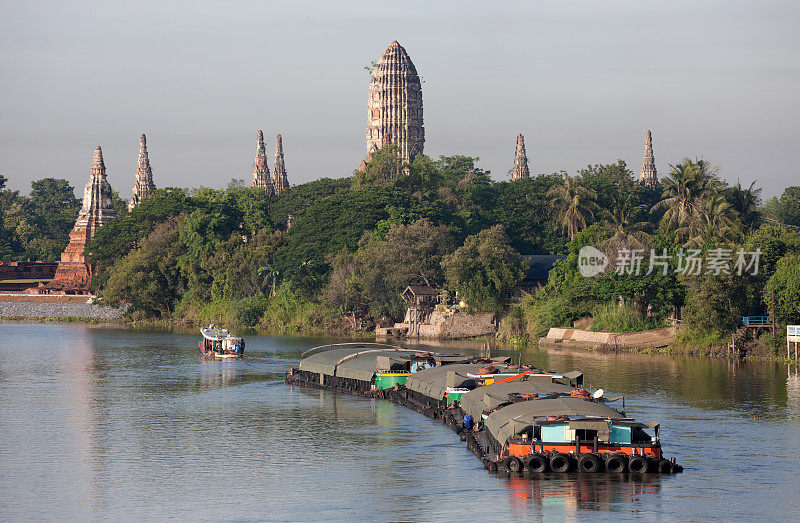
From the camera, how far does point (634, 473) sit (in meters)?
37.3

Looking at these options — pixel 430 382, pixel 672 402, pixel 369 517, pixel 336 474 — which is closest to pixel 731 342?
pixel 672 402

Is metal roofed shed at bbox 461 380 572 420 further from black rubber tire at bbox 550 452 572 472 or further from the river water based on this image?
black rubber tire at bbox 550 452 572 472

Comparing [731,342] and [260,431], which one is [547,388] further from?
[731,342]

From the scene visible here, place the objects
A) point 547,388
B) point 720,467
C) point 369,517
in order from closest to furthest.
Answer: point 369,517, point 720,467, point 547,388

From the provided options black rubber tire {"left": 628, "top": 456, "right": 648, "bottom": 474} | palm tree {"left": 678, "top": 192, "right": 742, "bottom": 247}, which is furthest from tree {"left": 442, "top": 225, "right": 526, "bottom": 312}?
black rubber tire {"left": 628, "top": 456, "right": 648, "bottom": 474}

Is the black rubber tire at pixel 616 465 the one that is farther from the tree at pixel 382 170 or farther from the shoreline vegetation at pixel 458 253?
the tree at pixel 382 170

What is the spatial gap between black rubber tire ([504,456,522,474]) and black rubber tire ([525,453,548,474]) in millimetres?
A: 287

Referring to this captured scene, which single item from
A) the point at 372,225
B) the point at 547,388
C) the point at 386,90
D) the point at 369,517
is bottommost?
the point at 369,517

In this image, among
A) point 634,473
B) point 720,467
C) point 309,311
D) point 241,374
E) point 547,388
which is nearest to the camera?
point 634,473

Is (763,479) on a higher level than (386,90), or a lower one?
lower

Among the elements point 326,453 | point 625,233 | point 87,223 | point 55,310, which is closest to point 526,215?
point 625,233

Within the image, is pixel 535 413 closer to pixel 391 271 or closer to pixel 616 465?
pixel 616 465

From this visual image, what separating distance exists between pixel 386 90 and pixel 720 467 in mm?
146746

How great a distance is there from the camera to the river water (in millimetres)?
34375
